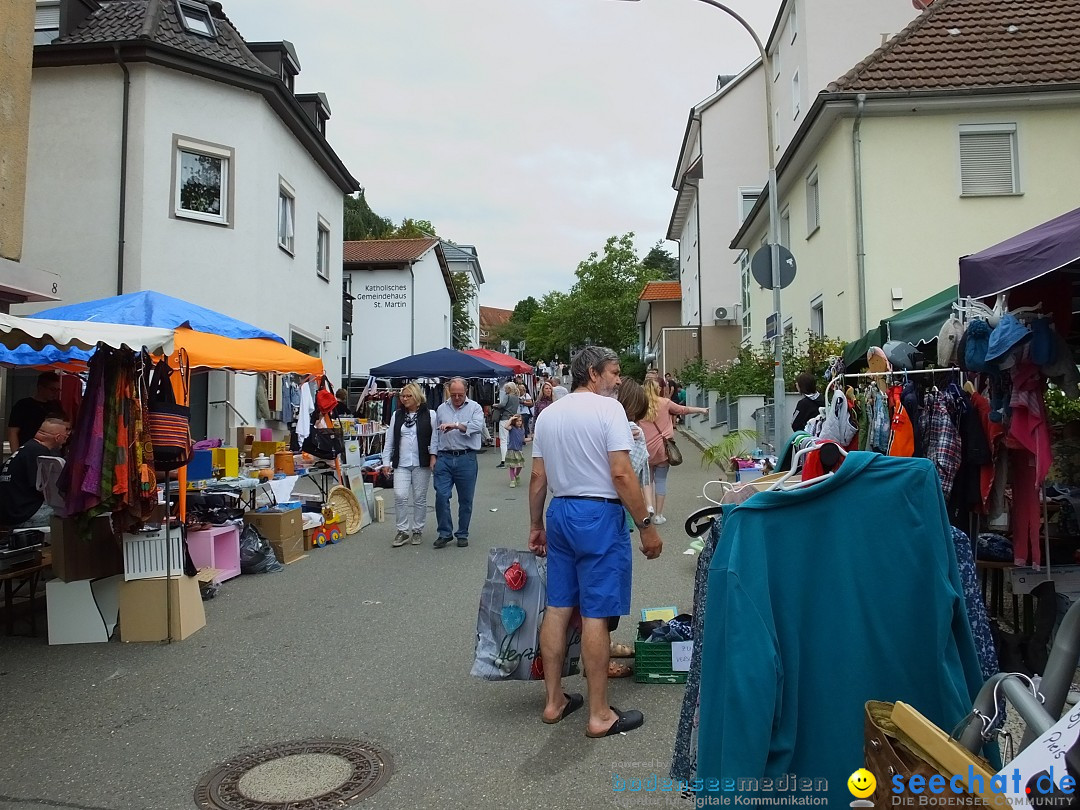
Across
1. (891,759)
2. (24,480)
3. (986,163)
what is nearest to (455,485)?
(24,480)

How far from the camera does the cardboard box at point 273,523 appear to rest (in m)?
8.58

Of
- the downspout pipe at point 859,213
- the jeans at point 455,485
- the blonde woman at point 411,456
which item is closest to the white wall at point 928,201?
the downspout pipe at point 859,213

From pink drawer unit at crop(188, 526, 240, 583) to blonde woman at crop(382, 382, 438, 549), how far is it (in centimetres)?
205

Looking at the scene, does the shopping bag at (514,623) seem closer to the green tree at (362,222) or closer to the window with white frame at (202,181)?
the window with white frame at (202,181)

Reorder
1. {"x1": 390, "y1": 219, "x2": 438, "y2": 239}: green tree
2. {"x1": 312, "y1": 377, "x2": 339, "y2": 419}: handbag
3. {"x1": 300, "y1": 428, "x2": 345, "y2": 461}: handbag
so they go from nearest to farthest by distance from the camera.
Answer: {"x1": 312, "y1": 377, "x2": 339, "y2": 419}: handbag
{"x1": 300, "y1": 428, "x2": 345, "y2": 461}: handbag
{"x1": 390, "y1": 219, "x2": 438, "y2": 239}: green tree

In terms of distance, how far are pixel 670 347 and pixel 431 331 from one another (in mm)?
10756

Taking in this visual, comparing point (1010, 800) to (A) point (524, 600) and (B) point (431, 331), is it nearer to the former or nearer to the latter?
(A) point (524, 600)

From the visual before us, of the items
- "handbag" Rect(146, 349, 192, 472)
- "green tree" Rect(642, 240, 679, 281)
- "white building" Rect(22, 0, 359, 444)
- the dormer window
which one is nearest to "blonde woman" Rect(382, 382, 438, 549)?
"handbag" Rect(146, 349, 192, 472)

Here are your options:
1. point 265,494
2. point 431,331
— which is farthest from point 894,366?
point 431,331

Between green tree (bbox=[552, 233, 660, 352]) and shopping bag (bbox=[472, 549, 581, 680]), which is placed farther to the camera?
green tree (bbox=[552, 233, 660, 352])

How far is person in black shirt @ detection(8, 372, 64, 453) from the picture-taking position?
9.18 meters

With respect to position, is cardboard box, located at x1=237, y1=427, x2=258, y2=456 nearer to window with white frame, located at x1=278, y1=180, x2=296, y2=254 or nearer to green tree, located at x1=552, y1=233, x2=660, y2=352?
window with white frame, located at x1=278, y1=180, x2=296, y2=254

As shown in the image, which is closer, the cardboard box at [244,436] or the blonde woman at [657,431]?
the blonde woman at [657,431]

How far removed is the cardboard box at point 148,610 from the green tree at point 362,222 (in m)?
46.7
